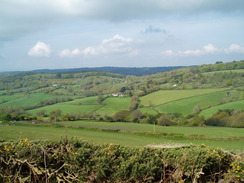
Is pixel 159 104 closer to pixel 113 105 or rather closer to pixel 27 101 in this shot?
pixel 113 105

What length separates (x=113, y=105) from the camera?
242ft

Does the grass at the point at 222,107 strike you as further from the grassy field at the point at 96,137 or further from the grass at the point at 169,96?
the grassy field at the point at 96,137

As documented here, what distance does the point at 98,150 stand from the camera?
19.6 ft

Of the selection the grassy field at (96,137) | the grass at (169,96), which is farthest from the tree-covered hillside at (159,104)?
the grassy field at (96,137)

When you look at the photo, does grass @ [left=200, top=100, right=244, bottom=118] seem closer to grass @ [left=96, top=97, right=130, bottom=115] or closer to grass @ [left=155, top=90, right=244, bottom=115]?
grass @ [left=155, top=90, right=244, bottom=115]

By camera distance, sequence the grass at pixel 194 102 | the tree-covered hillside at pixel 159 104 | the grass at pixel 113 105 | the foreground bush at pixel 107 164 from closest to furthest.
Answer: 1. the foreground bush at pixel 107 164
2. the tree-covered hillside at pixel 159 104
3. the grass at pixel 194 102
4. the grass at pixel 113 105

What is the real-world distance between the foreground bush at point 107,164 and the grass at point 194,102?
5616 centimetres

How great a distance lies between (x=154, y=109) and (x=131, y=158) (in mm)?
58923

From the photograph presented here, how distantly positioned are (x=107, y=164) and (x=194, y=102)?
64.3 metres

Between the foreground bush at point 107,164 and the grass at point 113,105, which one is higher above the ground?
the foreground bush at point 107,164

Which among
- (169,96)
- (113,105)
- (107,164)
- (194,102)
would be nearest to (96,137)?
(107,164)

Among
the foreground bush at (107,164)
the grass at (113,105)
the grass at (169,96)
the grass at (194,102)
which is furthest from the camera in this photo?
the grass at (169,96)

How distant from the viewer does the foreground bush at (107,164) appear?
5375 mm

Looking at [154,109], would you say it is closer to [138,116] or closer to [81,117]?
[138,116]
